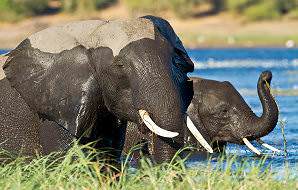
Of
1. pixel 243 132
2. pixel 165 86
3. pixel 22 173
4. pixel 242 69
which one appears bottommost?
pixel 242 69

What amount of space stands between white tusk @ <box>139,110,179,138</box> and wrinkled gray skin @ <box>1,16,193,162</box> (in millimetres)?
32

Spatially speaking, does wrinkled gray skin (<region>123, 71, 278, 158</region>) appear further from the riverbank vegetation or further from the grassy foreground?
the riverbank vegetation

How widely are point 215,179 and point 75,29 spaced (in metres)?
1.76

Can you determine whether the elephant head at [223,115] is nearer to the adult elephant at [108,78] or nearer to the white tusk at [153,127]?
the adult elephant at [108,78]

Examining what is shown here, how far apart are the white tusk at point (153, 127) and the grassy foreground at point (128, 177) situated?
9.1 inches

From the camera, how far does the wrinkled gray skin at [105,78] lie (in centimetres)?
886

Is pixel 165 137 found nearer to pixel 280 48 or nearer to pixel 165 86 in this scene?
pixel 165 86

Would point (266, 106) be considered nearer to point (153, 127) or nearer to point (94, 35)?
point (94, 35)

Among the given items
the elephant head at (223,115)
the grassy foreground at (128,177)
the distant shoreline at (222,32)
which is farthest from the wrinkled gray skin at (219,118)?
the distant shoreline at (222,32)

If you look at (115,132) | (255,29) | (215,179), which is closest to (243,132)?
(115,132)

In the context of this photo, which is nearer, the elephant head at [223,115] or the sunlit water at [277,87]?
the elephant head at [223,115]

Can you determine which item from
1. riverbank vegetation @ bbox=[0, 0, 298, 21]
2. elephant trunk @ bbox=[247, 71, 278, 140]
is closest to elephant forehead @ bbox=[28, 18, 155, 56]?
elephant trunk @ bbox=[247, 71, 278, 140]

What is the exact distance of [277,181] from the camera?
8.92m

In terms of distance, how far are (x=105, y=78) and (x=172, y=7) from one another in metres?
68.5
